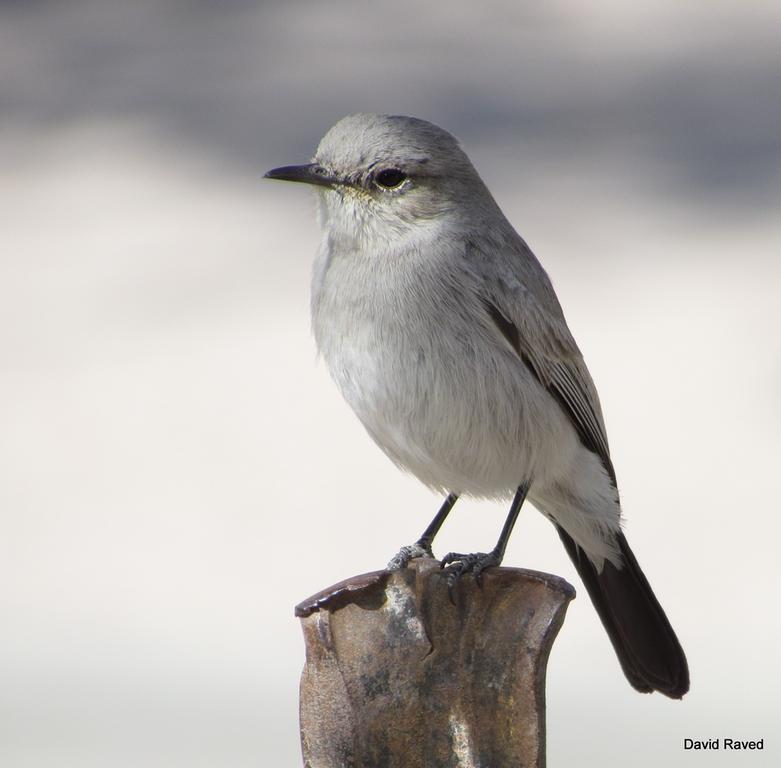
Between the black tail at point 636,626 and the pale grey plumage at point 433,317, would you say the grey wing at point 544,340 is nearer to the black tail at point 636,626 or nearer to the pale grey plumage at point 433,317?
the pale grey plumage at point 433,317

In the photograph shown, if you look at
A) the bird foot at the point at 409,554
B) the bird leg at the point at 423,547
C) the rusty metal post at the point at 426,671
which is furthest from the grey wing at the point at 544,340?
the rusty metal post at the point at 426,671

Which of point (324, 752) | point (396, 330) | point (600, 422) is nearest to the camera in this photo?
point (324, 752)

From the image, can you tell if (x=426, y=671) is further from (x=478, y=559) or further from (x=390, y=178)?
(x=390, y=178)

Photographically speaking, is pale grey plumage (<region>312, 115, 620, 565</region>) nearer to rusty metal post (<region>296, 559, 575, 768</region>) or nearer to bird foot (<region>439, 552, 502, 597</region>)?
bird foot (<region>439, 552, 502, 597</region>)

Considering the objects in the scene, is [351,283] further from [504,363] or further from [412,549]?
[412,549]

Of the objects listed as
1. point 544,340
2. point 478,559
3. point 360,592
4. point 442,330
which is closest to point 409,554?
point 478,559

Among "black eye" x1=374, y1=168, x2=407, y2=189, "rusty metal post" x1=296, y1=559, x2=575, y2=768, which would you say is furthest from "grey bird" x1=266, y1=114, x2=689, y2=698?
"rusty metal post" x1=296, y1=559, x2=575, y2=768

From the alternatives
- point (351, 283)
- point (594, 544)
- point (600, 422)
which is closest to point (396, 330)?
point (351, 283)
